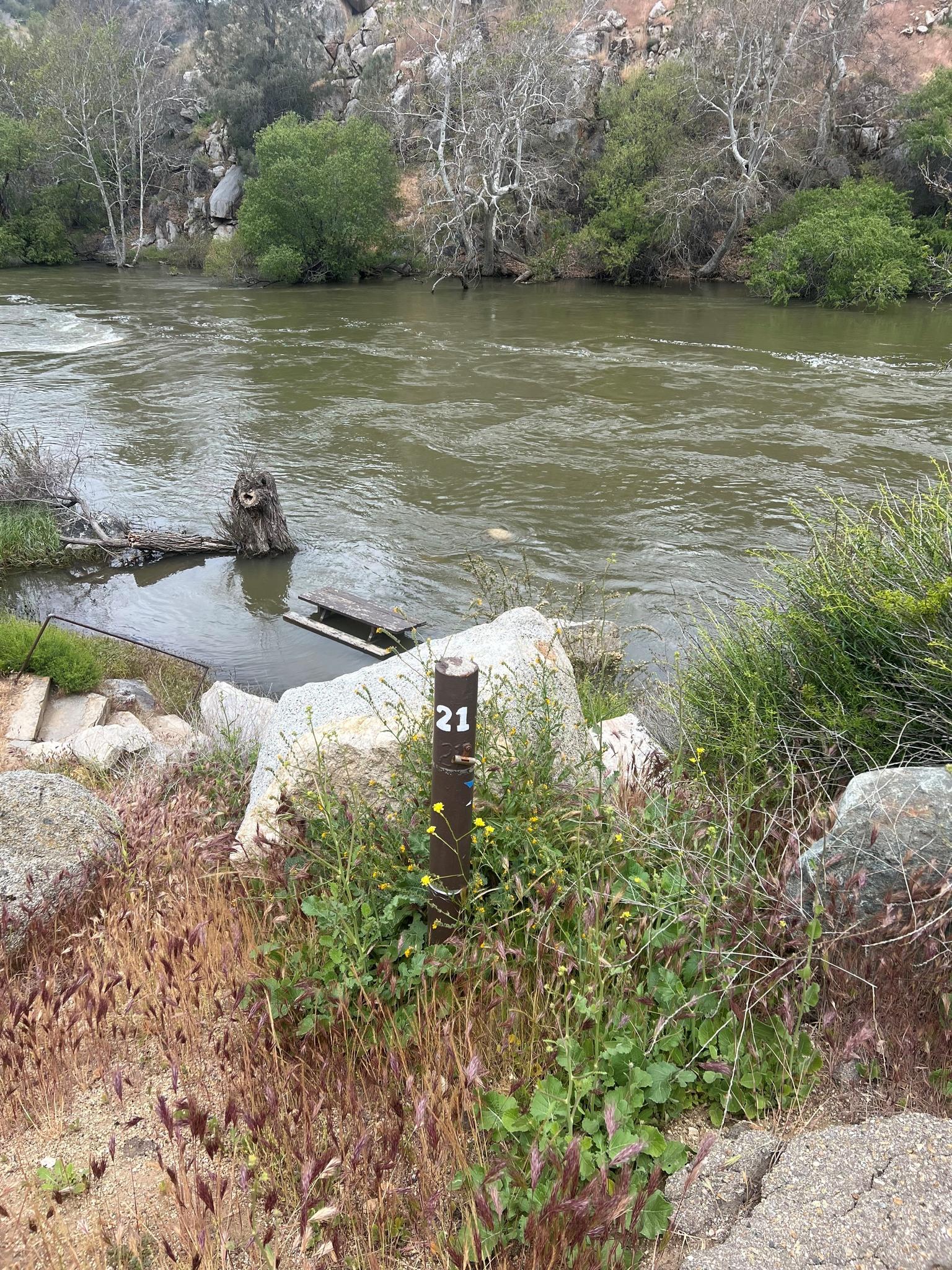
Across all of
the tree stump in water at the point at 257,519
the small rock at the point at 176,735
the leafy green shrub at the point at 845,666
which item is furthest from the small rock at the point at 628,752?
the tree stump in water at the point at 257,519

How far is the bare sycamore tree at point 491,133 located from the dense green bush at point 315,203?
2200mm

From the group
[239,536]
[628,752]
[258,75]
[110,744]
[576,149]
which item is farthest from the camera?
[258,75]

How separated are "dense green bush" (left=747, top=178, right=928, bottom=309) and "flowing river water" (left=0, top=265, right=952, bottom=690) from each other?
117cm

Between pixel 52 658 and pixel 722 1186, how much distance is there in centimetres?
714

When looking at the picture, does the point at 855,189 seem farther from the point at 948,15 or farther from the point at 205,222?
the point at 205,222

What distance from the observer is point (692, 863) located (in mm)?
3160

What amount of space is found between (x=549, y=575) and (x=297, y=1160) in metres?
8.53

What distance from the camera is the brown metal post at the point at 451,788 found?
2.80 metres

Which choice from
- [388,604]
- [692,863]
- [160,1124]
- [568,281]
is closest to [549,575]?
[388,604]

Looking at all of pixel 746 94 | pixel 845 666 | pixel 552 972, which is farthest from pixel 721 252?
pixel 552 972

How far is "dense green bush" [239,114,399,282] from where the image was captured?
3303 cm

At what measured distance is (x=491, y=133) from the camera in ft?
102

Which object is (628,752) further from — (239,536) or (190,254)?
(190,254)

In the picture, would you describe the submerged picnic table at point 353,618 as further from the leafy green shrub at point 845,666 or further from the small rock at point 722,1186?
the small rock at point 722,1186
